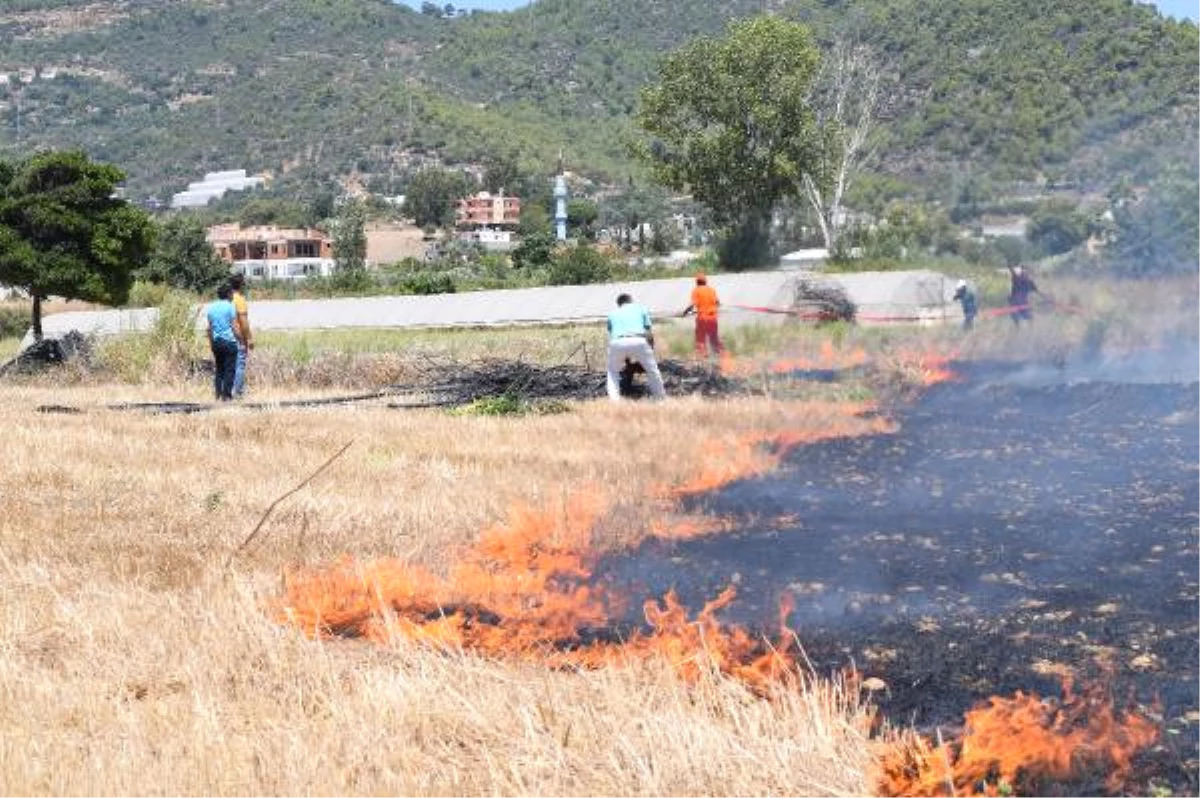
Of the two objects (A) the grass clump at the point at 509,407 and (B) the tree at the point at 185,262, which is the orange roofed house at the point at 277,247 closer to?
(B) the tree at the point at 185,262

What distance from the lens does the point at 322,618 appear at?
22.4 ft

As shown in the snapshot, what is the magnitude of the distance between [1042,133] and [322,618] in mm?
11583

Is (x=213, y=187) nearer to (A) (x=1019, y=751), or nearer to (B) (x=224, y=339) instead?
(B) (x=224, y=339)

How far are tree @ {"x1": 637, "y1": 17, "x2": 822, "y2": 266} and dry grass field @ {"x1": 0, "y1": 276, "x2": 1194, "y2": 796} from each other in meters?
36.4

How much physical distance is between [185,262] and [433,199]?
Result: 5579 centimetres

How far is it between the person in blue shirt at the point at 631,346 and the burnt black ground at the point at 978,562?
4.13 metres

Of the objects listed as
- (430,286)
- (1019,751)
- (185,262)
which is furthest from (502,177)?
(1019,751)

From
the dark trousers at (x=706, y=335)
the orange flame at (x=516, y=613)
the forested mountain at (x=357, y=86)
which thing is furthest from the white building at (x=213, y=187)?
the orange flame at (x=516, y=613)

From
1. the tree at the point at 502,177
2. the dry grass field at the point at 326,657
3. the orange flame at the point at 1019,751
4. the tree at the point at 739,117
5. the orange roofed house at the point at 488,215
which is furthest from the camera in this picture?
the tree at the point at 502,177

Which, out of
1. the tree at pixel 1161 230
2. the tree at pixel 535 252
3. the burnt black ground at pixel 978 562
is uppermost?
the tree at pixel 535 252

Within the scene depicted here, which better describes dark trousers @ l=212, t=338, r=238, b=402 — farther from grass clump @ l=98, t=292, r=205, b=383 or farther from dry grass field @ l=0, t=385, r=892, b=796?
dry grass field @ l=0, t=385, r=892, b=796

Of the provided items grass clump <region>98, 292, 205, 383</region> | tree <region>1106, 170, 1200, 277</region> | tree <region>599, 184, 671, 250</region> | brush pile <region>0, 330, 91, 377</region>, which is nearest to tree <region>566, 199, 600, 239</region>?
tree <region>599, 184, 671, 250</region>

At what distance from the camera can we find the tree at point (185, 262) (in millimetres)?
62438

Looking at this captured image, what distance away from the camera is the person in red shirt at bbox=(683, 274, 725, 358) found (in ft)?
72.4
